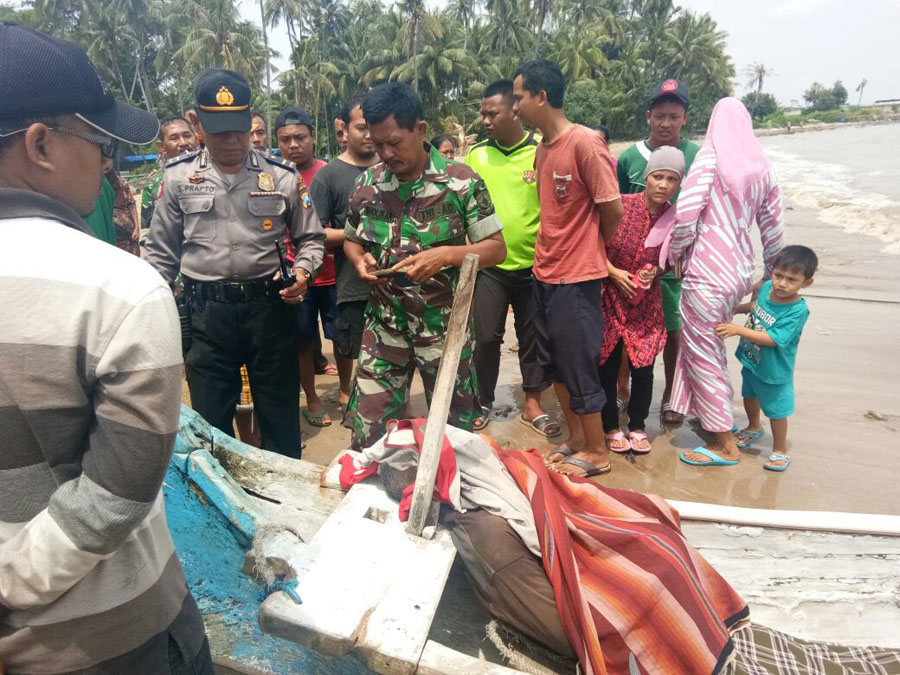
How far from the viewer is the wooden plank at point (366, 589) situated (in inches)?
55.4

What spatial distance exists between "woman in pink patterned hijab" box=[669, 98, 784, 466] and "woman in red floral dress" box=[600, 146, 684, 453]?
12 centimetres

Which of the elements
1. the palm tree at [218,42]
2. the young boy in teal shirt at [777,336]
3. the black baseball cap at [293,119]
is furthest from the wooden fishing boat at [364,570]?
the palm tree at [218,42]

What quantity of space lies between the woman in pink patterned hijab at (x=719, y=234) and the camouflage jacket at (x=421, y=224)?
122 centimetres

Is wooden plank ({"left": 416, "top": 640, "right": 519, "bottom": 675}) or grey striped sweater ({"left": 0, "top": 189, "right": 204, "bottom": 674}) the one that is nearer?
grey striped sweater ({"left": 0, "top": 189, "right": 204, "bottom": 674})

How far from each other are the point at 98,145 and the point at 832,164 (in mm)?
30774

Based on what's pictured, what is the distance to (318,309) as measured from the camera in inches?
164

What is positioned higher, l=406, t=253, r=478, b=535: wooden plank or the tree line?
the tree line

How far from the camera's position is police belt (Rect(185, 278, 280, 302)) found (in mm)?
2658

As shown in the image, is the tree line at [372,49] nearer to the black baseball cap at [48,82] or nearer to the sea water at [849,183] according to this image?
the sea water at [849,183]

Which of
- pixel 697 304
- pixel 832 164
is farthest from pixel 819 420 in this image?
pixel 832 164

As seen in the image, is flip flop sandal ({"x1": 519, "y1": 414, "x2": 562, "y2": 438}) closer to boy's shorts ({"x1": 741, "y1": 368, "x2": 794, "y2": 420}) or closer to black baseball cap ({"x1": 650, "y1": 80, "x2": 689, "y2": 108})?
boy's shorts ({"x1": 741, "y1": 368, "x2": 794, "y2": 420})

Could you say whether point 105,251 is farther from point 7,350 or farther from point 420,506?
point 420,506

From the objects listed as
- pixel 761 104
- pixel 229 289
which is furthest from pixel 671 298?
pixel 761 104

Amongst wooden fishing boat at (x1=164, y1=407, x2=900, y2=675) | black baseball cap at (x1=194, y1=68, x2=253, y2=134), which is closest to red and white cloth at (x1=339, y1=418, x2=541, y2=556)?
wooden fishing boat at (x1=164, y1=407, x2=900, y2=675)
